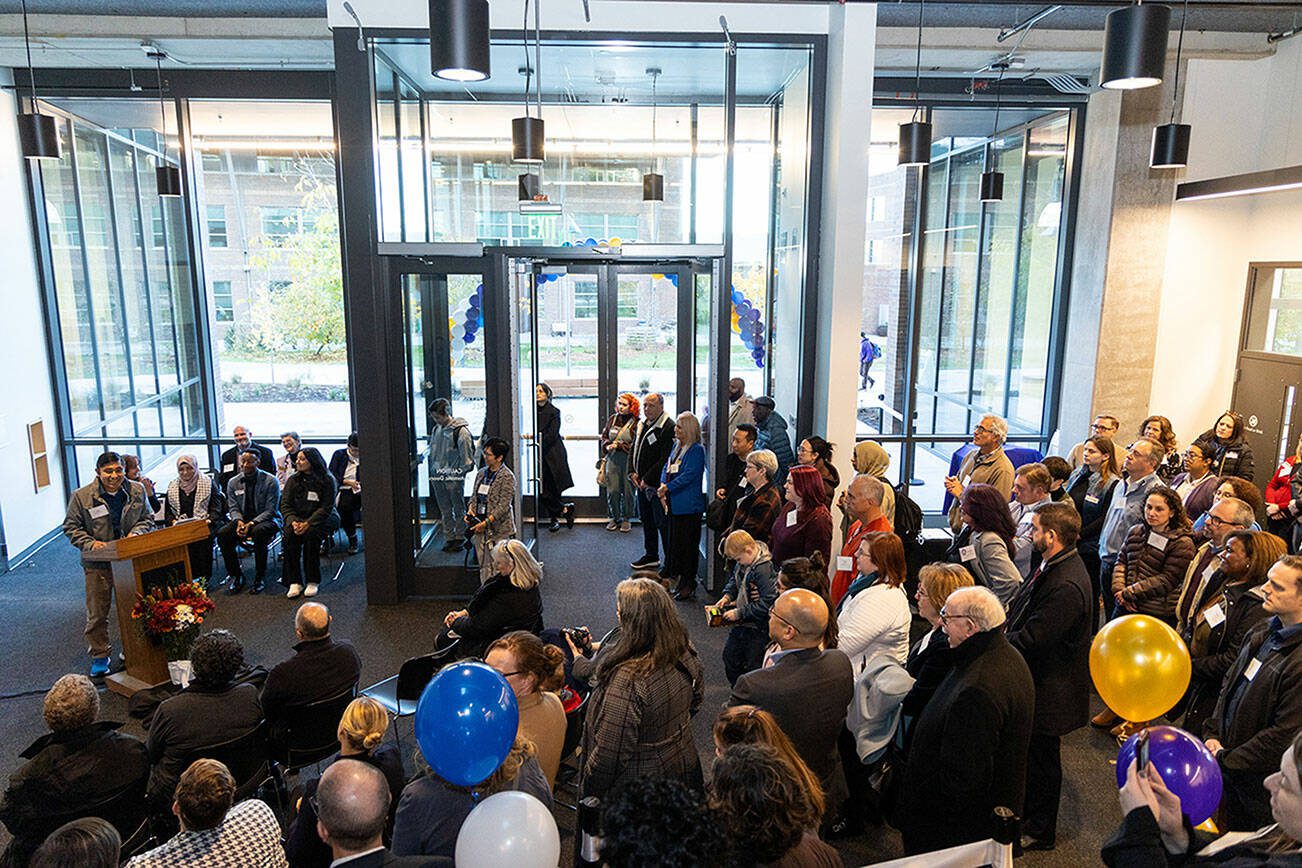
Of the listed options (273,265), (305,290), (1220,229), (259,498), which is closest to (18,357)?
(273,265)

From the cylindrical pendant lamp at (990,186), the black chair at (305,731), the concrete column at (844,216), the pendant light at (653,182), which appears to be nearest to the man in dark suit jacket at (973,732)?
the black chair at (305,731)

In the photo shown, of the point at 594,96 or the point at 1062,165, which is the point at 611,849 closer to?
the point at 594,96

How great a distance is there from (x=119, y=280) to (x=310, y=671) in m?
6.89

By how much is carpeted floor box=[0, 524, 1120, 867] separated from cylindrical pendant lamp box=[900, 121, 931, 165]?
12.2ft

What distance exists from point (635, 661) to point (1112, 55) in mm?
3348

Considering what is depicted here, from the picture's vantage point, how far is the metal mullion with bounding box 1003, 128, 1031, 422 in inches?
348

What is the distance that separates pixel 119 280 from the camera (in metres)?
8.76

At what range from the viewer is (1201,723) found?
381 cm

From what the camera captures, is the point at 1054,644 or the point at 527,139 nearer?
the point at 1054,644

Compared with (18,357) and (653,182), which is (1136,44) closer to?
(653,182)

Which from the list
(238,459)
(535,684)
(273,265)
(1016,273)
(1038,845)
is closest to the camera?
(535,684)

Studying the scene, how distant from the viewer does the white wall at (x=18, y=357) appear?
25.2ft

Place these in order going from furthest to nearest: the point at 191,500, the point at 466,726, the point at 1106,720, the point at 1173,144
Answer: the point at 191,500
the point at 1173,144
the point at 1106,720
the point at 466,726

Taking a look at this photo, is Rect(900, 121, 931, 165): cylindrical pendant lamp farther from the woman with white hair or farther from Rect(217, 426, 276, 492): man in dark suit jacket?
Rect(217, 426, 276, 492): man in dark suit jacket
